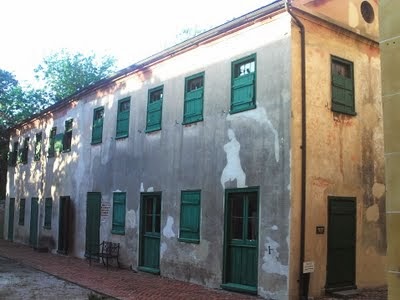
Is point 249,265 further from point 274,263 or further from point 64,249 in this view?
point 64,249

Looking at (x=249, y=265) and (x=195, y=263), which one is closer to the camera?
(x=249, y=265)

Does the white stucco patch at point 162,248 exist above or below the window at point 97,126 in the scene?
below

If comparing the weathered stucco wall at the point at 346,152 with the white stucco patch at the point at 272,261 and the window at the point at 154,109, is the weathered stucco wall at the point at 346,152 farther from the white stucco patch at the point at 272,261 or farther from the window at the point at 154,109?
the window at the point at 154,109

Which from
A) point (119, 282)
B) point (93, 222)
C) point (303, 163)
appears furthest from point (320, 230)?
point (93, 222)

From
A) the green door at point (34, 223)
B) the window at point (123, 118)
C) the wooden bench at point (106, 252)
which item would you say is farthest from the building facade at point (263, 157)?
the green door at point (34, 223)

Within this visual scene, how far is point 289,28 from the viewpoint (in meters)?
10.3

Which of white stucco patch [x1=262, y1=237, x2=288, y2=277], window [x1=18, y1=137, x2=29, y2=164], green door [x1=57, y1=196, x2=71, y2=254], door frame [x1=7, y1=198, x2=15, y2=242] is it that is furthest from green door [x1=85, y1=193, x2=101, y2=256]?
door frame [x1=7, y1=198, x2=15, y2=242]

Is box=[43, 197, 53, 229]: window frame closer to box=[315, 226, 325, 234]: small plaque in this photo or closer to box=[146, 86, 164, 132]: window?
box=[146, 86, 164, 132]: window

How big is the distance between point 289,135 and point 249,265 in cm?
290

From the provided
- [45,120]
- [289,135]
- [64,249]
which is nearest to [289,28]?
[289,135]

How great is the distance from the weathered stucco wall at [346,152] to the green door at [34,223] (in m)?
15.6

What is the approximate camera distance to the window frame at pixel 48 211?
21.2 metres

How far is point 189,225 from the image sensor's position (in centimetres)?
1243

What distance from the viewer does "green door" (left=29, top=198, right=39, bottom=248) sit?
2271 centimetres
